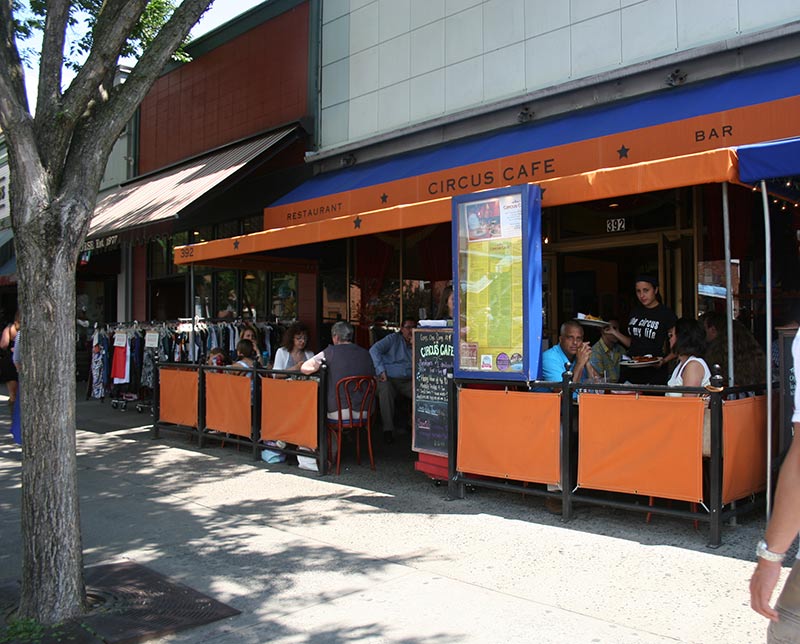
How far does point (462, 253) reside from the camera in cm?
643

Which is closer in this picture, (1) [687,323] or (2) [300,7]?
(1) [687,323]

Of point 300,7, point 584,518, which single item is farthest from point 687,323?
point 300,7

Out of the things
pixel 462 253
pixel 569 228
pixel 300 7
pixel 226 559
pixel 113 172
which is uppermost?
pixel 300 7

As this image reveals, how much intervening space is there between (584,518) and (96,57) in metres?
4.79

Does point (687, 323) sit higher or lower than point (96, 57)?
lower

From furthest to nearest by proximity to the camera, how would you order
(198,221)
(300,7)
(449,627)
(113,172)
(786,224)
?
1. (113,172)
2. (198,221)
3. (300,7)
4. (786,224)
5. (449,627)

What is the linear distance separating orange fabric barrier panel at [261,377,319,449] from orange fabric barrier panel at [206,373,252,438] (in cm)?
34

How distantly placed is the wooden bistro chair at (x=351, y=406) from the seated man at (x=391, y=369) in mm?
696

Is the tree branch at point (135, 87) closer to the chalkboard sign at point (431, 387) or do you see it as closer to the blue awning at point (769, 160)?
the chalkboard sign at point (431, 387)

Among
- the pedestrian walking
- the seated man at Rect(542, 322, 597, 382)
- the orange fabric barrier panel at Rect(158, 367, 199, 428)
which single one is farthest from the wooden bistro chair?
the pedestrian walking

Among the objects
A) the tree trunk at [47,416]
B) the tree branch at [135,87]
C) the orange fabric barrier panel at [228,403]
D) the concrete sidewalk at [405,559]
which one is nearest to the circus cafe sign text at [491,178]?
the orange fabric barrier panel at [228,403]

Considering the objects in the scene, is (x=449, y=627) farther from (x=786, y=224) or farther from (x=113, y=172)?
(x=113, y=172)

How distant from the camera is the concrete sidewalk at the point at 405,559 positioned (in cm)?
386

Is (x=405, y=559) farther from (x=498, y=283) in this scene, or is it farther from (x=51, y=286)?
(x=51, y=286)
